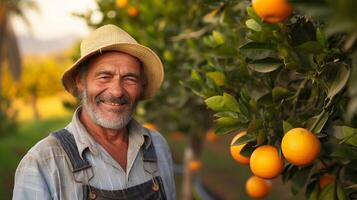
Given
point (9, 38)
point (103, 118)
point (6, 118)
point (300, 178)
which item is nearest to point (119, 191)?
point (103, 118)

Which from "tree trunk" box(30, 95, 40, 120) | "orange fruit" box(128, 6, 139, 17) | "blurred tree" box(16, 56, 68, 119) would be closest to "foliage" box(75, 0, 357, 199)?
"orange fruit" box(128, 6, 139, 17)

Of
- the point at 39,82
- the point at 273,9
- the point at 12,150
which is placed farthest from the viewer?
the point at 39,82

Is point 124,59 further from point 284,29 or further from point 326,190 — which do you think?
point 326,190

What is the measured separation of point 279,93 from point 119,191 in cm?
90

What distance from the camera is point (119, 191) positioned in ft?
7.45

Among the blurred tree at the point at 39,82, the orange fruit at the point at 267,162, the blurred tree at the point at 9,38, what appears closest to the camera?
the orange fruit at the point at 267,162

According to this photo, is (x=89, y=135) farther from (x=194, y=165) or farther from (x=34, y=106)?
(x=34, y=106)

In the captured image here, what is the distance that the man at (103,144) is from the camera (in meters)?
2.14

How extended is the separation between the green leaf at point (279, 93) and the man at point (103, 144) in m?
0.77

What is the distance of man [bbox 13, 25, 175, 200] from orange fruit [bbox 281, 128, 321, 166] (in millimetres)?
910

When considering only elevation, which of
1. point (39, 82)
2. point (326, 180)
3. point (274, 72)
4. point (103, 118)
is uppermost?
point (39, 82)

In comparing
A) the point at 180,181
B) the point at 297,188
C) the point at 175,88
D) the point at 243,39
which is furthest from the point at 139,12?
the point at 180,181

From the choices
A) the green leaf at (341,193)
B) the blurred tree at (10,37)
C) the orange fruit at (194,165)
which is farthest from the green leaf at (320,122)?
the blurred tree at (10,37)

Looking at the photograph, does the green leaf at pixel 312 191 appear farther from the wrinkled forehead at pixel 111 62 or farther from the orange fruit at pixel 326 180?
the wrinkled forehead at pixel 111 62
